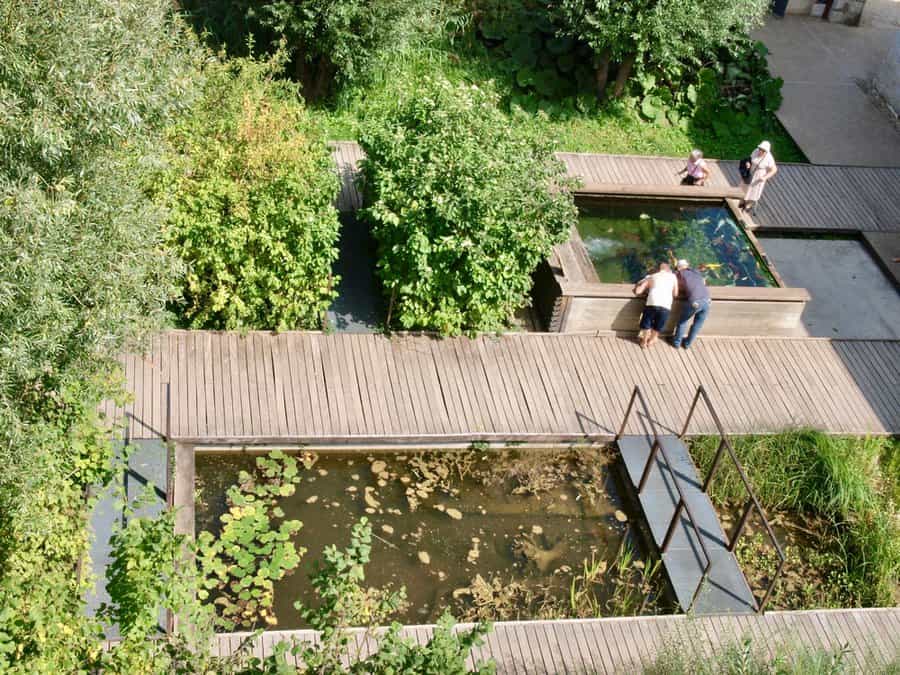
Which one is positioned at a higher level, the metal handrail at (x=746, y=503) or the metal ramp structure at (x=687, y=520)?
the metal handrail at (x=746, y=503)

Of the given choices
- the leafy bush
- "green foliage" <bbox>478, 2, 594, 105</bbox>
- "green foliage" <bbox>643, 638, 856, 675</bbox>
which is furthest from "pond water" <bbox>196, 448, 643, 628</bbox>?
"green foliage" <bbox>478, 2, 594, 105</bbox>

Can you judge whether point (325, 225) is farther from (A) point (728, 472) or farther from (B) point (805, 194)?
(B) point (805, 194)

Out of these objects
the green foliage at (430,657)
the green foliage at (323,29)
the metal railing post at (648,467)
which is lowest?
the metal railing post at (648,467)

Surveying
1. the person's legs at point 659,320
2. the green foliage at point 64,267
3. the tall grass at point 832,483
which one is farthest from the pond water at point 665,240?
the green foliage at point 64,267

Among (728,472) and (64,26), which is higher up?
Answer: (64,26)

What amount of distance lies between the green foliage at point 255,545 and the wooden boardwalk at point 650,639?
0.46m

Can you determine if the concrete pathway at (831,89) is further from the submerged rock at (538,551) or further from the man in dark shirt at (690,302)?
the submerged rock at (538,551)

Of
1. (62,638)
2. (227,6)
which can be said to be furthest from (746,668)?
(227,6)

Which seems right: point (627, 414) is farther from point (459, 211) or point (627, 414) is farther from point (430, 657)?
point (430, 657)

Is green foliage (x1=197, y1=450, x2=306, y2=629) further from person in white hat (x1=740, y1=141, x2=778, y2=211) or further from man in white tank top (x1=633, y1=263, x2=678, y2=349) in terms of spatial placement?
person in white hat (x1=740, y1=141, x2=778, y2=211)

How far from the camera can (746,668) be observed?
7703mm

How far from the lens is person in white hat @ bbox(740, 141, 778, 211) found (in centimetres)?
1412

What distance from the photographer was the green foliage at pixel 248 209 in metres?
10.7

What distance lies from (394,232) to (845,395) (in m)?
5.36
